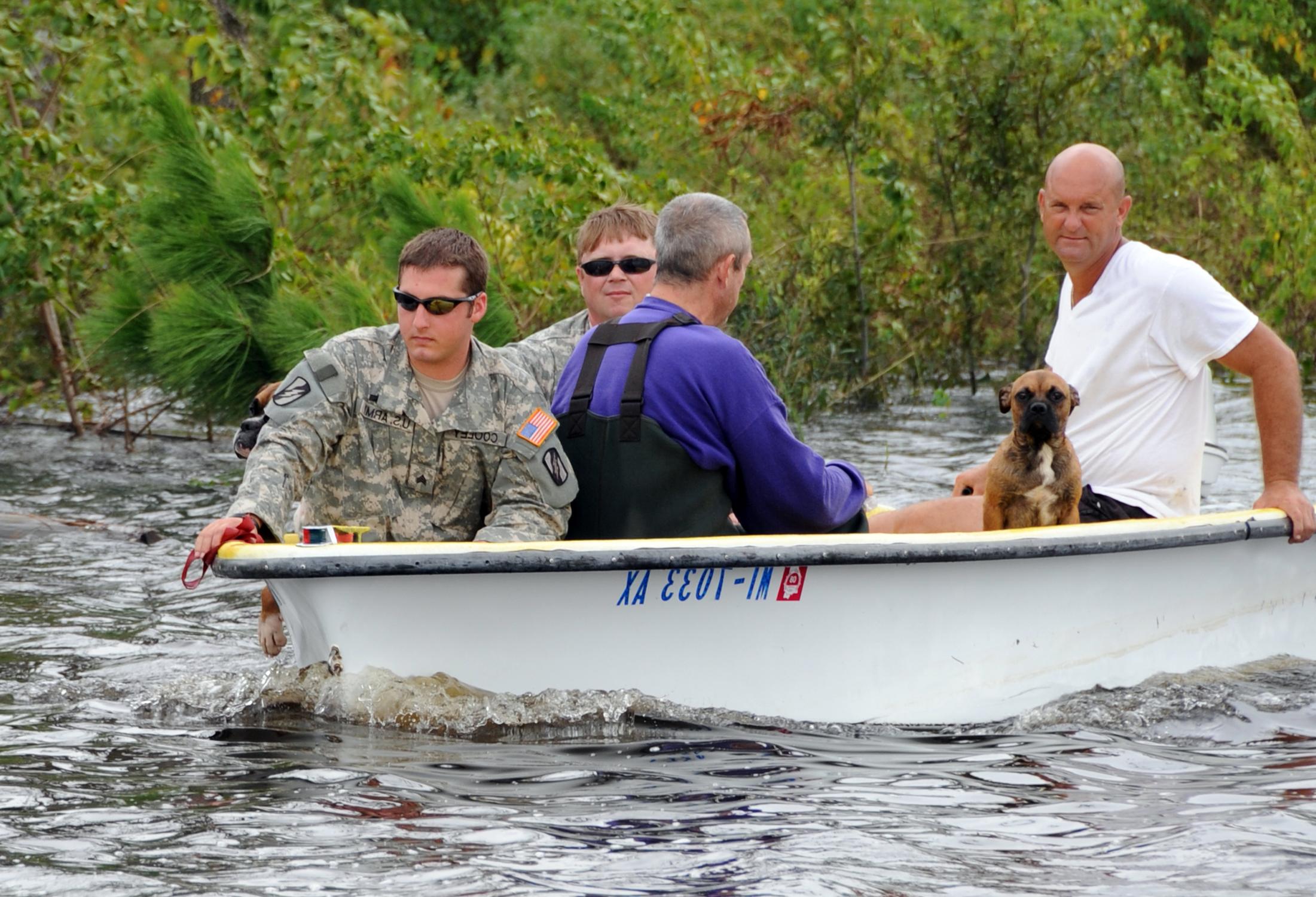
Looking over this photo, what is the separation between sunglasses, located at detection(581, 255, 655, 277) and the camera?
585 cm

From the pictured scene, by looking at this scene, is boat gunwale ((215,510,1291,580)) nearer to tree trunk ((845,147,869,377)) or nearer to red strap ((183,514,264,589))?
red strap ((183,514,264,589))

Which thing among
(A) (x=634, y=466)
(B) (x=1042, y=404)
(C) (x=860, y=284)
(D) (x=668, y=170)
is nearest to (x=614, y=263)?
(A) (x=634, y=466)

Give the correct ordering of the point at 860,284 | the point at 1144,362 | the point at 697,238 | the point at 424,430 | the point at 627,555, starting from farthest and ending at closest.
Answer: the point at 860,284 → the point at 1144,362 → the point at 424,430 → the point at 697,238 → the point at 627,555

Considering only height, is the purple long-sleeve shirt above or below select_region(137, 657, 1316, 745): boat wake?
above

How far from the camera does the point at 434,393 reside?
4730 millimetres

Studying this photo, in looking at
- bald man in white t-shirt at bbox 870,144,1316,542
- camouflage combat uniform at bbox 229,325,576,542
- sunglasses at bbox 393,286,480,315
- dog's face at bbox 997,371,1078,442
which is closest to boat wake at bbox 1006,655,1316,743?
bald man in white t-shirt at bbox 870,144,1316,542

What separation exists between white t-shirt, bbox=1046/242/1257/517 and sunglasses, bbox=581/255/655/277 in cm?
150

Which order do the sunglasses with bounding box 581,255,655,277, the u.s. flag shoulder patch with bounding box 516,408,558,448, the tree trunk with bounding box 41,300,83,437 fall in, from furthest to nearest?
the tree trunk with bounding box 41,300,83,437 → the sunglasses with bounding box 581,255,655,277 → the u.s. flag shoulder patch with bounding box 516,408,558,448

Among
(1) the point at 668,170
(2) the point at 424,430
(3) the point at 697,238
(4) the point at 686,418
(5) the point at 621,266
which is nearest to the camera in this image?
(4) the point at 686,418

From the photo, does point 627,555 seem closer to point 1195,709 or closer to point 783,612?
point 783,612

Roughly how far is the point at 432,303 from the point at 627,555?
0.94 meters

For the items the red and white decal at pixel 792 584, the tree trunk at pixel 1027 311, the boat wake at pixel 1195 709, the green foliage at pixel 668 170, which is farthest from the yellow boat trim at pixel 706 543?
the tree trunk at pixel 1027 311

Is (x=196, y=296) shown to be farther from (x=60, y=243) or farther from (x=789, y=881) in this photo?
(x=789, y=881)

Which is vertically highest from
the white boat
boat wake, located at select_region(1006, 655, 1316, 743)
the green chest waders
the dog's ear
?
the dog's ear
